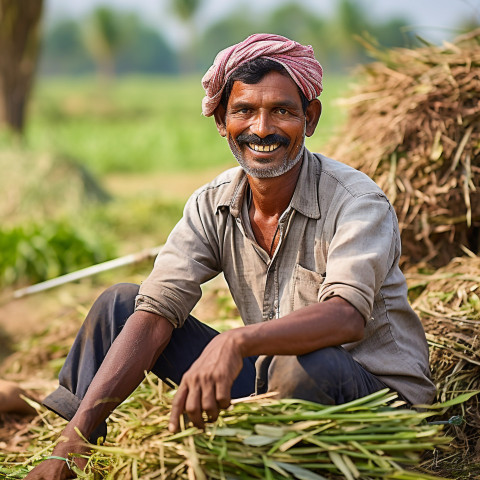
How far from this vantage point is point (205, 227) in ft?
8.54

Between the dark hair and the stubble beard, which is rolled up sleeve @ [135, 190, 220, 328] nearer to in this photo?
the stubble beard

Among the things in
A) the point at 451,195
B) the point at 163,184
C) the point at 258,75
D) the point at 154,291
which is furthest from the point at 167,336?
the point at 163,184

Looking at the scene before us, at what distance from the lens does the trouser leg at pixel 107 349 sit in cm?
255

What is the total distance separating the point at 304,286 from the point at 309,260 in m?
0.09

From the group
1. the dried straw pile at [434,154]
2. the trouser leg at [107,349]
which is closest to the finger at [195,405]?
the trouser leg at [107,349]

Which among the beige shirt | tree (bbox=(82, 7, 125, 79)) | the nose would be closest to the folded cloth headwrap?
the nose

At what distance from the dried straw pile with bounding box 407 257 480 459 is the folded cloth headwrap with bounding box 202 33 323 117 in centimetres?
121

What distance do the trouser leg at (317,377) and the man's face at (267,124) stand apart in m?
0.67

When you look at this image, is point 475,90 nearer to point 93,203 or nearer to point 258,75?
point 258,75

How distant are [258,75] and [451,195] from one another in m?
1.81

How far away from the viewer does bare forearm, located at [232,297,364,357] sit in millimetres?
2023

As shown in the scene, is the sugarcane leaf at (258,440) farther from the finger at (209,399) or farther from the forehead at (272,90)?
the forehead at (272,90)

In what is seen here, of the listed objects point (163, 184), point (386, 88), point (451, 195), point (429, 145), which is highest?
point (386, 88)

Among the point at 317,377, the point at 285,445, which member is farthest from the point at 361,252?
the point at 285,445
